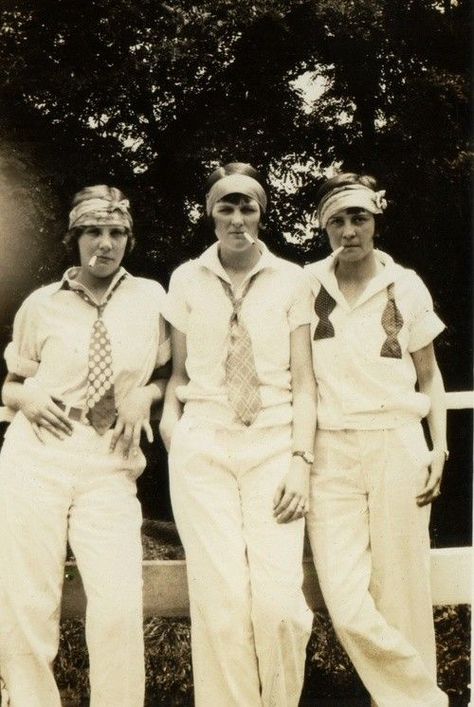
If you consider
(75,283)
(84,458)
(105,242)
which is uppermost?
(105,242)

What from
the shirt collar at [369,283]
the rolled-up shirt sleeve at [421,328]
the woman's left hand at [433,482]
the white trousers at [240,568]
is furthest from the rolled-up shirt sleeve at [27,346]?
the woman's left hand at [433,482]

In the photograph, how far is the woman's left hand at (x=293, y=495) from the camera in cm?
284

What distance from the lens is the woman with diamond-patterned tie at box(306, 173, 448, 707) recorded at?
2.89 meters

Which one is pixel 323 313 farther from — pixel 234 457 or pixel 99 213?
pixel 99 213

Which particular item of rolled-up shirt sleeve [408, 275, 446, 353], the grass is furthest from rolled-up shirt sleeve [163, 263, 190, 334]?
the grass

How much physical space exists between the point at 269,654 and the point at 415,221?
13.1ft

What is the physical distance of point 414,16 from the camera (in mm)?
5914

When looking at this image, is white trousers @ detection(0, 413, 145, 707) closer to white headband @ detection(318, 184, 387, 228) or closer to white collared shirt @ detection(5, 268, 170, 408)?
white collared shirt @ detection(5, 268, 170, 408)

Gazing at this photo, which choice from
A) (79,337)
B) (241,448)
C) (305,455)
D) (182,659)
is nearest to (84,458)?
(79,337)

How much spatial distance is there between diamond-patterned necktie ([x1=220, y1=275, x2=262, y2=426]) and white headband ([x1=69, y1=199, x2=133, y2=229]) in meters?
0.57

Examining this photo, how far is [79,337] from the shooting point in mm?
3100

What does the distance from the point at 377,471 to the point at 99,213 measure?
1.40 metres

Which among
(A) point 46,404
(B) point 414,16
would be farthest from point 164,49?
(A) point 46,404

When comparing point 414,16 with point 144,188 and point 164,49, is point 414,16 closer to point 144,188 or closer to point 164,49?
point 164,49
